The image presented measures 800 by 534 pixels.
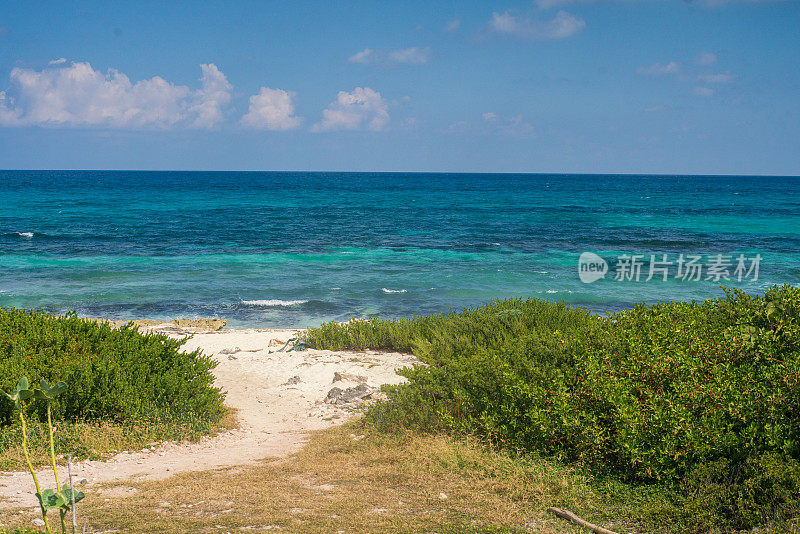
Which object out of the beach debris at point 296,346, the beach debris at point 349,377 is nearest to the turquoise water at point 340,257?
the beach debris at point 296,346

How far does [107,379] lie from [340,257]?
2432 centimetres

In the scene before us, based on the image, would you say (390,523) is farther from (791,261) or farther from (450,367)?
(791,261)

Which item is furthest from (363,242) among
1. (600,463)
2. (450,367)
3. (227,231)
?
(600,463)

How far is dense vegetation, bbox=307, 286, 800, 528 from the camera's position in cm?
486

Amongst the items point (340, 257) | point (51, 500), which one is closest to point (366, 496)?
point (51, 500)

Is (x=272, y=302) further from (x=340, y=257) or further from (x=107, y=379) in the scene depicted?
(x=107, y=379)

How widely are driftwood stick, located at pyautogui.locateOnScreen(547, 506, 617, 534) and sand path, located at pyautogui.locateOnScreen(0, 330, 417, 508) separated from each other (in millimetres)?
3659

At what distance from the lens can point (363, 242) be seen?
124 feet

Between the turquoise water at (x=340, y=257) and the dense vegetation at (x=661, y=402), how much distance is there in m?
12.5

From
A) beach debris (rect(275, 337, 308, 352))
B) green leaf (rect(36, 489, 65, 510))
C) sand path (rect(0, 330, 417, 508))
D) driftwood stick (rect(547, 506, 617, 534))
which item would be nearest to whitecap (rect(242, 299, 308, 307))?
sand path (rect(0, 330, 417, 508))

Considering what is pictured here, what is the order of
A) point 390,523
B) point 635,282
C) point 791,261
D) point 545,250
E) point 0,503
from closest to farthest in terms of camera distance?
point 390,523 < point 0,503 < point 635,282 < point 791,261 < point 545,250

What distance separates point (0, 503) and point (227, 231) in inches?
1533

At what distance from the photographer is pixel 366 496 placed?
215 inches

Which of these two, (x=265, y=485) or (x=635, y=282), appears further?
(x=635, y=282)
